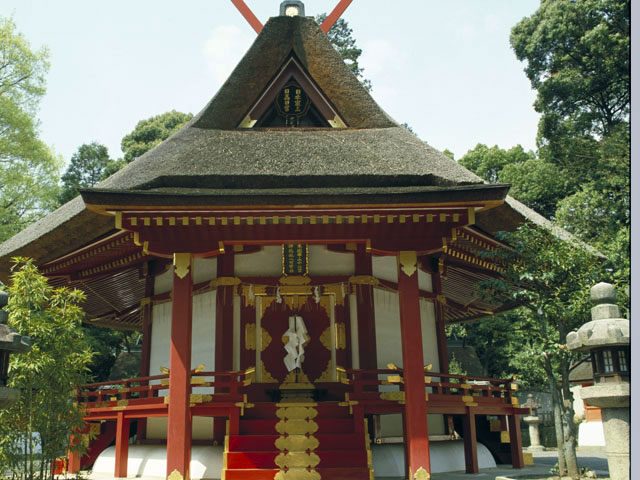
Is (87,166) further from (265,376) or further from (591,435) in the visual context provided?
(591,435)

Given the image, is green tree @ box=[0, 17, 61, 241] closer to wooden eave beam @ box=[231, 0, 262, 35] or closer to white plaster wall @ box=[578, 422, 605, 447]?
wooden eave beam @ box=[231, 0, 262, 35]

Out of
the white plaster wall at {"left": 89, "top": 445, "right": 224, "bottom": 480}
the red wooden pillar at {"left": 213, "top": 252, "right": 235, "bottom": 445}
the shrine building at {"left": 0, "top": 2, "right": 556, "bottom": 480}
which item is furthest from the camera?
the red wooden pillar at {"left": 213, "top": 252, "right": 235, "bottom": 445}

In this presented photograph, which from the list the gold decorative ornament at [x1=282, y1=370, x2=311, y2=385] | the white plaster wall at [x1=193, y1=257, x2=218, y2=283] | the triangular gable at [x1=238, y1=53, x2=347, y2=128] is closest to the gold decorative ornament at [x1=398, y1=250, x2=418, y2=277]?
the gold decorative ornament at [x1=282, y1=370, x2=311, y2=385]

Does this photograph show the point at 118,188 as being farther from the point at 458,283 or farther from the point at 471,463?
the point at 458,283

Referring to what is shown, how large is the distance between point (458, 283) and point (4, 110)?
A: 16.9 m

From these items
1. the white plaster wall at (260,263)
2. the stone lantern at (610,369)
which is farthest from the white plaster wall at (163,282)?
the stone lantern at (610,369)

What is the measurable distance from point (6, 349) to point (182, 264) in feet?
10.2

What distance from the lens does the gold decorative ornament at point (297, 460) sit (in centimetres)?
916

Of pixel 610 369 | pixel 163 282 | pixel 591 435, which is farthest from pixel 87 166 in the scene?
pixel 610 369

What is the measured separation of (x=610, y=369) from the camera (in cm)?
730

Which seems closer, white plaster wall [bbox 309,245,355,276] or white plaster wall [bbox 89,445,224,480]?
white plaster wall [bbox 89,445,224,480]

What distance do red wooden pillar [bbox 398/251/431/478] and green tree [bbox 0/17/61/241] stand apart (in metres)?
16.5

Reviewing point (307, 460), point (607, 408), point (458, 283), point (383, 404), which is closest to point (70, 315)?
point (307, 460)

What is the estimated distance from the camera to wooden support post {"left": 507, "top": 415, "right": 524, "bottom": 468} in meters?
12.2
